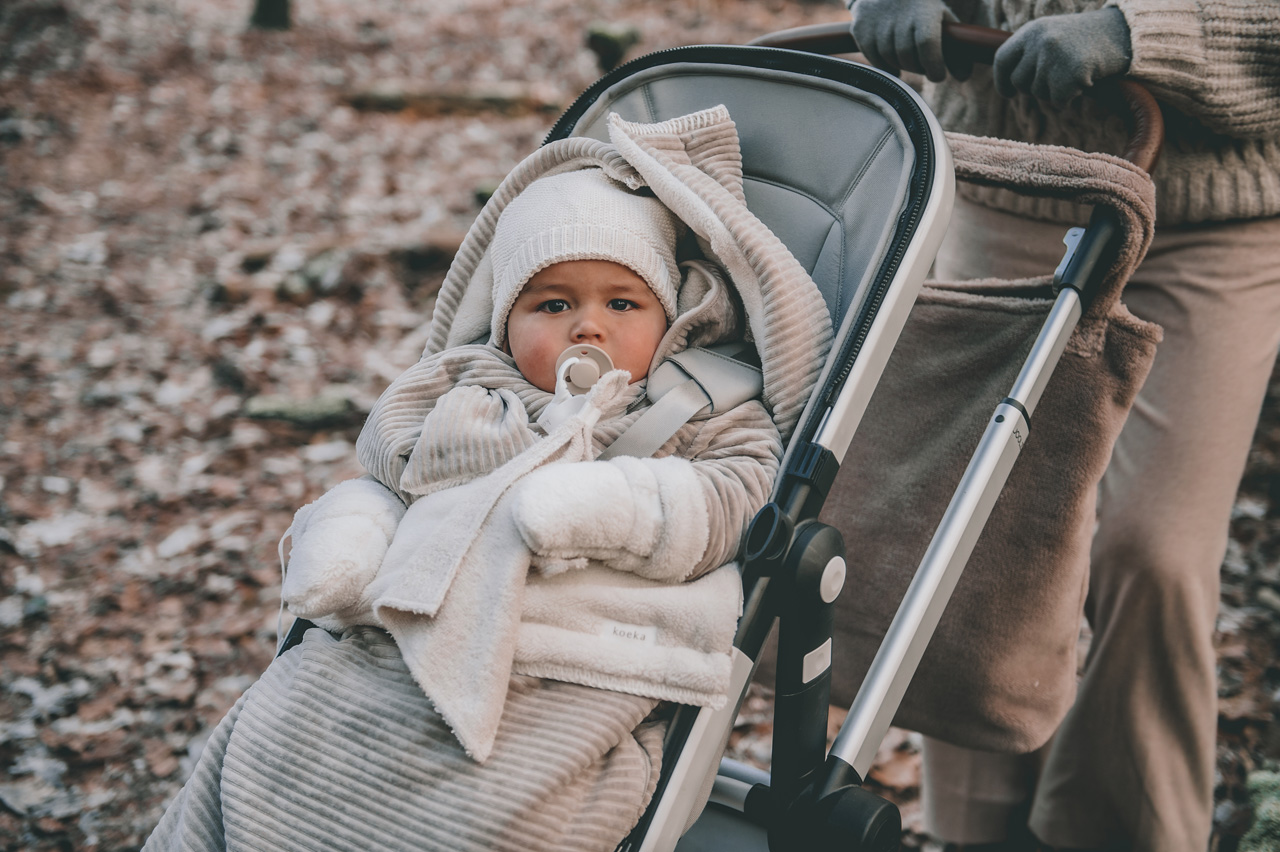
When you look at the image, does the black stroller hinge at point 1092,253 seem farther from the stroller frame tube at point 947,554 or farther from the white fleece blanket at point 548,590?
the white fleece blanket at point 548,590

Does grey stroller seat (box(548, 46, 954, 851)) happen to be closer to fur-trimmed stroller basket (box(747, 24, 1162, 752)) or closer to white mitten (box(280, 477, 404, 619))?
fur-trimmed stroller basket (box(747, 24, 1162, 752))

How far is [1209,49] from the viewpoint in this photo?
182 cm

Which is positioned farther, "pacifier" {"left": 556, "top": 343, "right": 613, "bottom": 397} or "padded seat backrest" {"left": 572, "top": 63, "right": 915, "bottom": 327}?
"padded seat backrest" {"left": 572, "top": 63, "right": 915, "bottom": 327}

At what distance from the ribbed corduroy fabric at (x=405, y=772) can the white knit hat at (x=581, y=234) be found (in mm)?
787

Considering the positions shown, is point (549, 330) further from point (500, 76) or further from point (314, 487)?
point (500, 76)

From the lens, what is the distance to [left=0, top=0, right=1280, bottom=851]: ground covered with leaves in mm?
3029

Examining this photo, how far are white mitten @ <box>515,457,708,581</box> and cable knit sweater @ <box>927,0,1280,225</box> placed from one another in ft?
4.08

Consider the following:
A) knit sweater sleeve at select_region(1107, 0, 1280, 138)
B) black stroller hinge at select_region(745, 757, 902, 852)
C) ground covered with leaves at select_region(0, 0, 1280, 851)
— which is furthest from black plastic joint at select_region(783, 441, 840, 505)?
ground covered with leaves at select_region(0, 0, 1280, 851)

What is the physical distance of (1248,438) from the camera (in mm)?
2127

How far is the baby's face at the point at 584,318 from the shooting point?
73.7 inches

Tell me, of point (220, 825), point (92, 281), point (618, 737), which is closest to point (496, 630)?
point (618, 737)

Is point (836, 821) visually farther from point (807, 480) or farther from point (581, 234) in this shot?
point (581, 234)

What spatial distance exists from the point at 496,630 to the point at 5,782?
85.6 inches

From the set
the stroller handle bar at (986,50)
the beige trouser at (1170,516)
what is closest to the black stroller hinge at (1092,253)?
the stroller handle bar at (986,50)
